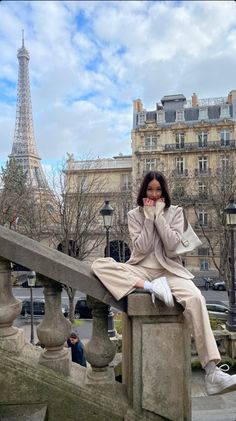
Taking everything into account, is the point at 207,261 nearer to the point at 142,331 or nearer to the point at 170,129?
the point at 170,129

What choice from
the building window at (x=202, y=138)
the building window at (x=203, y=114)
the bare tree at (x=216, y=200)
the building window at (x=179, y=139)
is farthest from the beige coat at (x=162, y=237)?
the building window at (x=203, y=114)

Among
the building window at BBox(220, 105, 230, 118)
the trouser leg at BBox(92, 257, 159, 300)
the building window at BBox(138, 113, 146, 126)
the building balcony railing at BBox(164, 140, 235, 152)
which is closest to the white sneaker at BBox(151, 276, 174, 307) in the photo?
the trouser leg at BBox(92, 257, 159, 300)

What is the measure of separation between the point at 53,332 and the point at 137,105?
50272 mm

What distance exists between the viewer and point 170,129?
45062mm

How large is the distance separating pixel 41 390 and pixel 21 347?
0.36m

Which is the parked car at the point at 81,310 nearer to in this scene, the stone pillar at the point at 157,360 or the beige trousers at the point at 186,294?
the stone pillar at the point at 157,360

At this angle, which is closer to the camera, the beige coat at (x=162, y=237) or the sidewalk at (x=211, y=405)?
the beige coat at (x=162, y=237)

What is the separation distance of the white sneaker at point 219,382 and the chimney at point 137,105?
49.3 meters

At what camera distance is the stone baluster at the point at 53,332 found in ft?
8.08

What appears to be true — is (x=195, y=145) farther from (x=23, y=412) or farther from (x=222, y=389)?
(x=23, y=412)

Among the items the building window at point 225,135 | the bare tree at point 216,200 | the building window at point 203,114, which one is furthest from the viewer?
the building window at point 203,114

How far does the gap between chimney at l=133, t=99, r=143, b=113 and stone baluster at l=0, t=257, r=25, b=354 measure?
161ft

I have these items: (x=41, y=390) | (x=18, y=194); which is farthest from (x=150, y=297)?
(x=18, y=194)

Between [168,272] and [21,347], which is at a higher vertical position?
[168,272]
